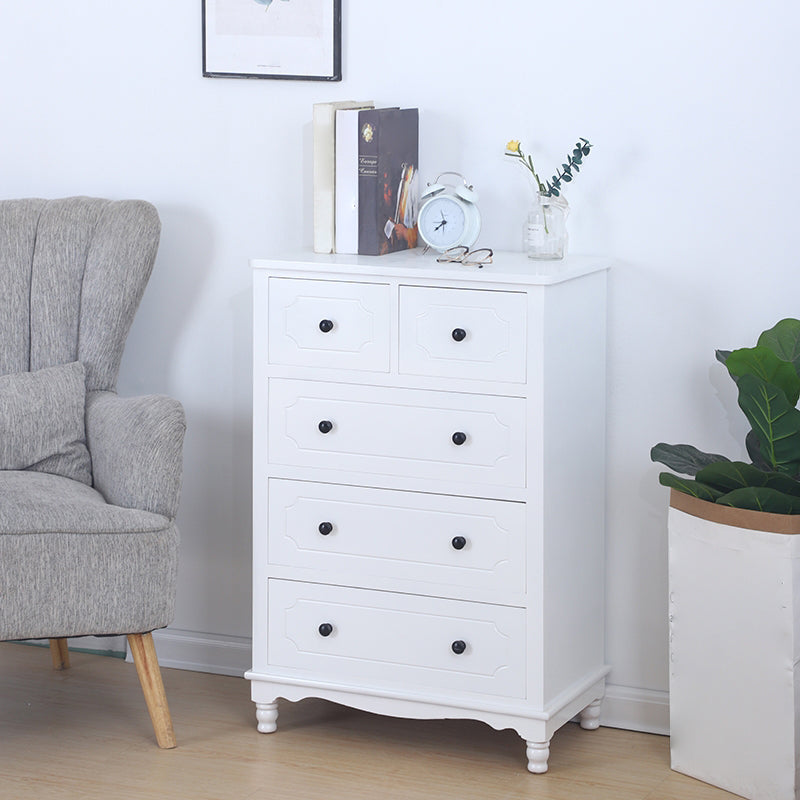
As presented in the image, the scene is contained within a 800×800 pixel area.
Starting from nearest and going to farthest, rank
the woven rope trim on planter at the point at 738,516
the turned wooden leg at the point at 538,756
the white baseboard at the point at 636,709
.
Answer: the woven rope trim on planter at the point at 738,516, the turned wooden leg at the point at 538,756, the white baseboard at the point at 636,709

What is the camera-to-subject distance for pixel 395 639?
2477 millimetres

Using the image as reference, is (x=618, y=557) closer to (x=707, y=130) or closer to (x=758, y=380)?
(x=758, y=380)

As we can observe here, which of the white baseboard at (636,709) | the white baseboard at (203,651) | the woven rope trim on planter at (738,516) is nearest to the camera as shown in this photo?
the woven rope trim on planter at (738,516)

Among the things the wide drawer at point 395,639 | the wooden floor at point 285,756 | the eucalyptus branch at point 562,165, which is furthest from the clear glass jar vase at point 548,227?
the wooden floor at point 285,756

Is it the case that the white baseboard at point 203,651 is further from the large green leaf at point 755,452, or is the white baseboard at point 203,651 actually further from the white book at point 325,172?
the large green leaf at point 755,452

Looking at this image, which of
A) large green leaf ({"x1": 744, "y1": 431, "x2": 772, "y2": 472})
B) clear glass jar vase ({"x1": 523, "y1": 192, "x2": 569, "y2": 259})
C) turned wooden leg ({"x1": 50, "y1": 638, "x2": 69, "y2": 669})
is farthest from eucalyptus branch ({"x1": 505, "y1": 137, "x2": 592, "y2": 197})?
turned wooden leg ({"x1": 50, "y1": 638, "x2": 69, "y2": 669})

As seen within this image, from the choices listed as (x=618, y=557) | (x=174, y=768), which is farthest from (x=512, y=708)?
(x=174, y=768)

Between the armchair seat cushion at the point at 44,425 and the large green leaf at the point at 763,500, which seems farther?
the armchair seat cushion at the point at 44,425

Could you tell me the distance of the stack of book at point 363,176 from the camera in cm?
253

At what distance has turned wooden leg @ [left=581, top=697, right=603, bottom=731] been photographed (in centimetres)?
263

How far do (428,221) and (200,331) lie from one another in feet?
2.16

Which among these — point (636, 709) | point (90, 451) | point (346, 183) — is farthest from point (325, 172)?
point (636, 709)

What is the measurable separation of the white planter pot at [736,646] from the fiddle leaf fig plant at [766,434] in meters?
0.03

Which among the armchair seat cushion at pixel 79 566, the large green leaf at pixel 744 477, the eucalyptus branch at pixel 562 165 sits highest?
the eucalyptus branch at pixel 562 165
